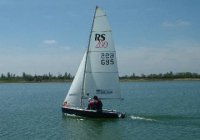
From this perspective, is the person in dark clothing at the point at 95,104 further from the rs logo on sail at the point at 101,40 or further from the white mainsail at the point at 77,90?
the rs logo on sail at the point at 101,40

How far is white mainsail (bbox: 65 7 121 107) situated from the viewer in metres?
31.0

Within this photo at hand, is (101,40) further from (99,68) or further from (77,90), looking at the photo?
(77,90)

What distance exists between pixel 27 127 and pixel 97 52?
7.37 meters

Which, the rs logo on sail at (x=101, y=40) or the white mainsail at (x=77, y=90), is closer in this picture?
the rs logo on sail at (x=101, y=40)

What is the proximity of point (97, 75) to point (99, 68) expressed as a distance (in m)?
0.55

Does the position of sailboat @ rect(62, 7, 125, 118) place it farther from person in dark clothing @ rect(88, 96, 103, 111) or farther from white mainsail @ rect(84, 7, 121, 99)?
person in dark clothing @ rect(88, 96, 103, 111)

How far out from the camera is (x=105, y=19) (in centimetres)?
3062

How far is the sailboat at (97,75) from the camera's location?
30875mm

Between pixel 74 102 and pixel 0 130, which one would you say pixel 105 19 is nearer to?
pixel 74 102

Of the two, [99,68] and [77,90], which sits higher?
[99,68]

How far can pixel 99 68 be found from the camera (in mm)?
31859

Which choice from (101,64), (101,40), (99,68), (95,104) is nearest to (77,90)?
(99,68)

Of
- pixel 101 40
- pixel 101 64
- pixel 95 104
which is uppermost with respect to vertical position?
pixel 101 40

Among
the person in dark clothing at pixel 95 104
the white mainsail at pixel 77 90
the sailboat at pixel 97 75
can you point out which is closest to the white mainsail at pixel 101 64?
the sailboat at pixel 97 75
